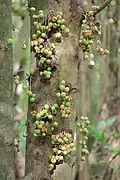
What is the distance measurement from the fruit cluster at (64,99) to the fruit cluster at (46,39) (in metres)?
0.04

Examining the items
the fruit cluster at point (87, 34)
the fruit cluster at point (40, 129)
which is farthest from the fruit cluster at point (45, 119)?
the fruit cluster at point (87, 34)

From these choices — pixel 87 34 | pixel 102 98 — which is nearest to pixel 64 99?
pixel 87 34

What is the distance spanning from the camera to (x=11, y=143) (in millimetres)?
946

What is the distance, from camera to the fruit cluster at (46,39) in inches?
40.1

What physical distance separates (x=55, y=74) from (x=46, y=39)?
0.09m

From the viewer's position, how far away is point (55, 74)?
1028 mm

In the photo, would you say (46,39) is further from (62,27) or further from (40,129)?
(40,129)

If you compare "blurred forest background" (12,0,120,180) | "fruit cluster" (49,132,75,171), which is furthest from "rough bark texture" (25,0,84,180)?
"blurred forest background" (12,0,120,180)

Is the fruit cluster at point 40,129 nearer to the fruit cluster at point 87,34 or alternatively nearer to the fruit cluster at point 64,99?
the fruit cluster at point 64,99

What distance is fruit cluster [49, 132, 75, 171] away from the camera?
3.32 ft

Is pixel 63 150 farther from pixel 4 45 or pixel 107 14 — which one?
pixel 107 14

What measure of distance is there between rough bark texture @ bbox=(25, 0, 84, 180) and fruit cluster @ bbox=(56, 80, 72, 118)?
17 mm

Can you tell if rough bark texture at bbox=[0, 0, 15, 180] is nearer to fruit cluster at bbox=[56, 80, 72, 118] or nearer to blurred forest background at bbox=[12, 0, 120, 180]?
fruit cluster at bbox=[56, 80, 72, 118]

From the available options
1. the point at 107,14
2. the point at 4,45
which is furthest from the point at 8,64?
the point at 107,14
